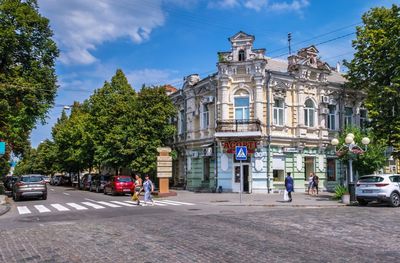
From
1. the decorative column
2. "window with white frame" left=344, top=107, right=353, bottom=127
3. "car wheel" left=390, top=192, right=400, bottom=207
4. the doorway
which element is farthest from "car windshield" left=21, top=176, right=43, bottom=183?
"window with white frame" left=344, top=107, right=353, bottom=127

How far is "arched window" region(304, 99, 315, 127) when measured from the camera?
109 ft

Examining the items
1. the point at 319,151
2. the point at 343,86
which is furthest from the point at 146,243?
the point at 343,86

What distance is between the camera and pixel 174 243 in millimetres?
9586

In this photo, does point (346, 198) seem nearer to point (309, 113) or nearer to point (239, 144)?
point (239, 144)

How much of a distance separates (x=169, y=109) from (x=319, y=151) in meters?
13.0

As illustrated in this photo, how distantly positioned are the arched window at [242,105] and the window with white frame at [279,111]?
7.49ft

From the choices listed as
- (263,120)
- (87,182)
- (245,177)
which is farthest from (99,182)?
(263,120)

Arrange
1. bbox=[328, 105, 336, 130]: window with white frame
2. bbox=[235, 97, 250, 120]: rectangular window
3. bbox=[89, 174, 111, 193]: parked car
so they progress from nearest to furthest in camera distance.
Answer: bbox=[235, 97, 250, 120]: rectangular window, bbox=[328, 105, 336, 130]: window with white frame, bbox=[89, 174, 111, 193]: parked car

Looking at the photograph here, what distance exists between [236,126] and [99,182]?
1452cm

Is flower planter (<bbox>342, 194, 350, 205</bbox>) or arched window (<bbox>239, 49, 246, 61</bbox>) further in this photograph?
arched window (<bbox>239, 49, 246, 61</bbox>)

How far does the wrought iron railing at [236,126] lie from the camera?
30345 mm

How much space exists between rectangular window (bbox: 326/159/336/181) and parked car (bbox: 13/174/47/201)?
22247 millimetres

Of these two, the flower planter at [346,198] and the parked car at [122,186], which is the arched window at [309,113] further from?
the parked car at [122,186]

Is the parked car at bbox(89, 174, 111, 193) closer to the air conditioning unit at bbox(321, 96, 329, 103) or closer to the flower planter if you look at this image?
the air conditioning unit at bbox(321, 96, 329, 103)
